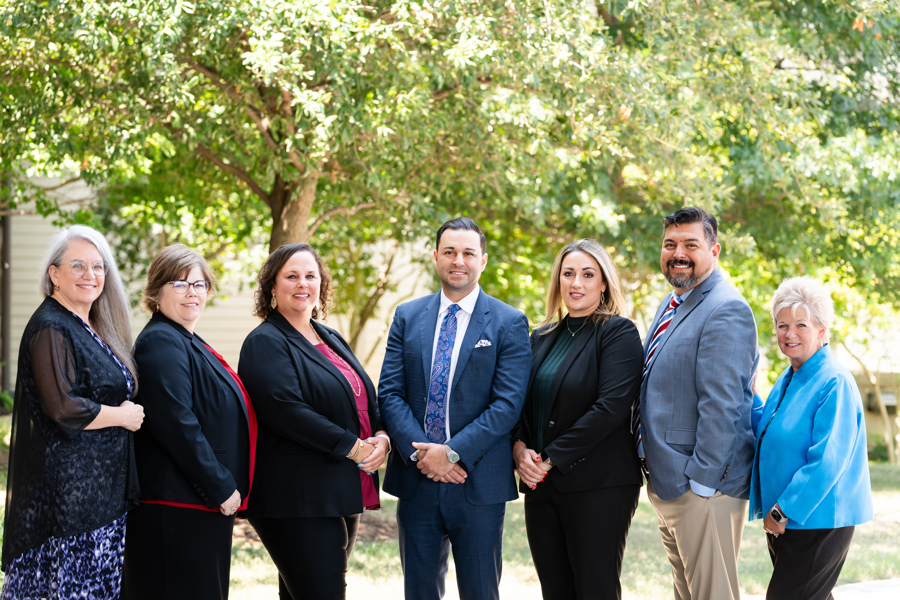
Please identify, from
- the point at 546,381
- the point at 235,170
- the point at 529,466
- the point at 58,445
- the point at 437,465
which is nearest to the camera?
the point at 58,445

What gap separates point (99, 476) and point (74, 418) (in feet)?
0.90

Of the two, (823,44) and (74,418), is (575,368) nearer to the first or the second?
(74,418)

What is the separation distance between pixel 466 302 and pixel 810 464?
1731 mm

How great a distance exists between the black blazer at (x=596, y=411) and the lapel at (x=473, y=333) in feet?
1.41

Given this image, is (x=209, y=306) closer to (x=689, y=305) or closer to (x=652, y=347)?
(x=652, y=347)

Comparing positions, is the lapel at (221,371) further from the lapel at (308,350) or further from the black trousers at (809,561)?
the black trousers at (809,561)

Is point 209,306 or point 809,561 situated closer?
point 809,561

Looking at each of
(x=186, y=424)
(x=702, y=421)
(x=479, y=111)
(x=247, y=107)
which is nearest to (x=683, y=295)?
(x=702, y=421)

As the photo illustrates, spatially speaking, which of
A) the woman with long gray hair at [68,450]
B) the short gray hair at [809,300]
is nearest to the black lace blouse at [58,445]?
the woman with long gray hair at [68,450]

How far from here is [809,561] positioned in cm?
361

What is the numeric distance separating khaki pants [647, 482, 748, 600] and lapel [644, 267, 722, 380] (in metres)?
0.66

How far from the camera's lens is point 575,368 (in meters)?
3.91

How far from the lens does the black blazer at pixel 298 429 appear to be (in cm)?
364

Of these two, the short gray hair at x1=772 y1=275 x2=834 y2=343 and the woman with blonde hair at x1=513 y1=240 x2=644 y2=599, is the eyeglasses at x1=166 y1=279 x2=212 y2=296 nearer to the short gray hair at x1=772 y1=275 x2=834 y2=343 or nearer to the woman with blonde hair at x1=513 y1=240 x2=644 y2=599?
the woman with blonde hair at x1=513 y1=240 x2=644 y2=599
